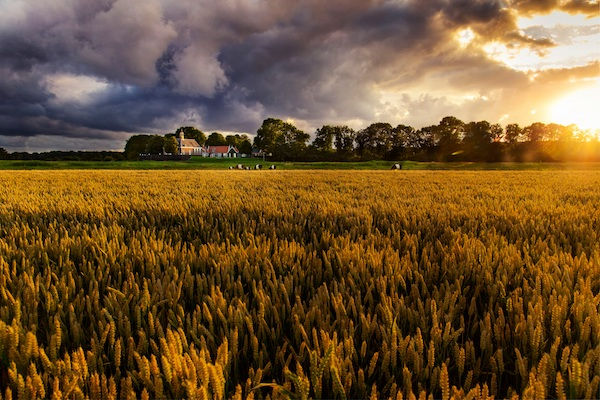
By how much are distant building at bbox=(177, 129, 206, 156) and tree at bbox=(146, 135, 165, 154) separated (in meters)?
9.28

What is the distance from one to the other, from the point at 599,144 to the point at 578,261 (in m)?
107

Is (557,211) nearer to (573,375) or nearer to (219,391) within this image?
(573,375)

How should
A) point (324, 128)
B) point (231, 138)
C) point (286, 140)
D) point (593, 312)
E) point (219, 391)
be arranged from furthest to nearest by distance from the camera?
point (231, 138) < point (286, 140) < point (324, 128) < point (593, 312) < point (219, 391)

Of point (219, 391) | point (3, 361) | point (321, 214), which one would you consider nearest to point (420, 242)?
point (321, 214)

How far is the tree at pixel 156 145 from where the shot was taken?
125375 millimetres

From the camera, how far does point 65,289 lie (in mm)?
1593

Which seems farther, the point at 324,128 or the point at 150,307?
the point at 324,128

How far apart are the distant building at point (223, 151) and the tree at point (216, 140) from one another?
10.7 m

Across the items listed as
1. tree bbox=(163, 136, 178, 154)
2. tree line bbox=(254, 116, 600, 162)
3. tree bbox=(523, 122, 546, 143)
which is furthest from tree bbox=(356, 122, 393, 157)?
tree bbox=(163, 136, 178, 154)

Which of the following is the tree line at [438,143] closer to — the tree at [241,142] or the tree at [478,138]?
the tree at [478,138]

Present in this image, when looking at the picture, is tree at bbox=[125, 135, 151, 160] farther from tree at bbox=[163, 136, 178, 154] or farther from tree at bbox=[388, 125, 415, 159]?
tree at bbox=[388, 125, 415, 159]

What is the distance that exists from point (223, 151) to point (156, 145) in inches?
1012

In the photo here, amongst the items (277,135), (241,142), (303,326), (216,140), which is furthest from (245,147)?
(303,326)

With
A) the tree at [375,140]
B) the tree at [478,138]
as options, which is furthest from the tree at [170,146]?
the tree at [478,138]
